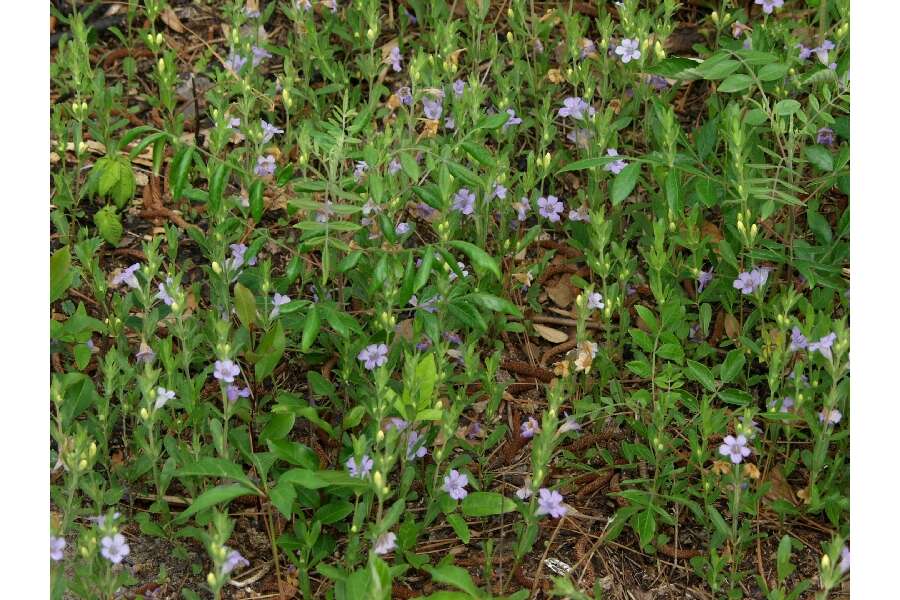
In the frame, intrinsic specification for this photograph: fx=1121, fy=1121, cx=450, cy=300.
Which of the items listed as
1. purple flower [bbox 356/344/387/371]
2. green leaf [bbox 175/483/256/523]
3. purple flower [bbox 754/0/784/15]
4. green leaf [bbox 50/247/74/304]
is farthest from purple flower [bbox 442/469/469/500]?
purple flower [bbox 754/0/784/15]

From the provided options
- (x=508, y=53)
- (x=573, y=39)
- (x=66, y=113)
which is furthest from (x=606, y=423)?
(x=66, y=113)

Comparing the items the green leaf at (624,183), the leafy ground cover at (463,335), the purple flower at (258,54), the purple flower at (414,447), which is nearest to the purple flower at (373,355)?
the leafy ground cover at (463,335)

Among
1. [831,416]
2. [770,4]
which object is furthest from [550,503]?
[770,4]

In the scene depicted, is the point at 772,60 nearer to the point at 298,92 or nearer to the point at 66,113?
the point at 298,92

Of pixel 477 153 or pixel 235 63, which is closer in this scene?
pixel 477 153

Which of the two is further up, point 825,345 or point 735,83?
point 735,83

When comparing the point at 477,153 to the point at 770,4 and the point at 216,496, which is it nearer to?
the point at 216,496

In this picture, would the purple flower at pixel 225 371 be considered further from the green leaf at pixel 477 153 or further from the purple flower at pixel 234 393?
the green leaf at pixel 477 153
